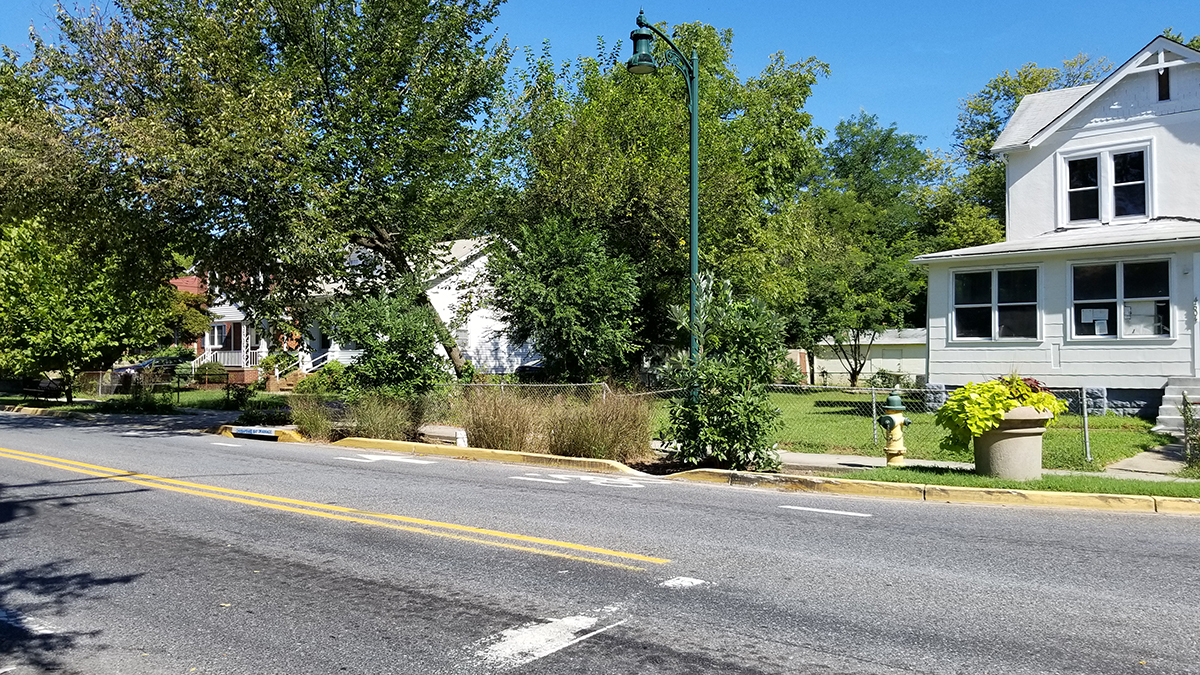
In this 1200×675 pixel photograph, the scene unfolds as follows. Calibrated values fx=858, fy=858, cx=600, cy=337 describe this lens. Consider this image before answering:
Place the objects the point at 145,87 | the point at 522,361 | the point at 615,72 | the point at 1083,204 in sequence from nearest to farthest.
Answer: the point at 145,87
the point at 1083,204
the point at 615,72
the point at 522,361

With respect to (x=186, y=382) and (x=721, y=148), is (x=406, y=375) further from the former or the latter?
(x=186, y=382)

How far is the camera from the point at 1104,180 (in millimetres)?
19750

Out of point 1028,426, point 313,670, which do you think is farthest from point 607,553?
point 1028,426

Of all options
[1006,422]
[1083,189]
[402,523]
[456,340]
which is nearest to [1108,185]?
[1083,189]

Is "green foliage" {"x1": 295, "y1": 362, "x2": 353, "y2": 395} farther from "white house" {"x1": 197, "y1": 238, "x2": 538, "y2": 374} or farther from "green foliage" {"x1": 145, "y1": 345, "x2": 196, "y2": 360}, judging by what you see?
"green foliage" {"x1": 145, "y1": 345, "x2": 196, "y2": 360}

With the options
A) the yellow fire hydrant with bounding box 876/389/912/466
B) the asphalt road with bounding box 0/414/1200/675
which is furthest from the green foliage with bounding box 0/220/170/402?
the yellow fire hydrant with bounding box 876/389/912/466

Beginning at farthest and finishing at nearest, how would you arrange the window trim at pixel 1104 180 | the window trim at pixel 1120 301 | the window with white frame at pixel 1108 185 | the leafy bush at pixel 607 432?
the window with white frame at pixel 1108 185
the window trim at pixel 1104 180
the window trim at pixel 1120 301
the leafy bush at pixel 607 432

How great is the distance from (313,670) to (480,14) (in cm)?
1988

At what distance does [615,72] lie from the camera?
28.8m

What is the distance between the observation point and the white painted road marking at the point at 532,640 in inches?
178

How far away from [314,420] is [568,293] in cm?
694

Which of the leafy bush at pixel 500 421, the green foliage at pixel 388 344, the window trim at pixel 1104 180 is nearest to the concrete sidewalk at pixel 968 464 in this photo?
the leafy bush at pixel 500 421

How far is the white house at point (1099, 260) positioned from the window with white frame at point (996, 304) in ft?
0.07

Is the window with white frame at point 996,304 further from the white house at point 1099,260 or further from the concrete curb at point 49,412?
the concrete curb at point 49,412
